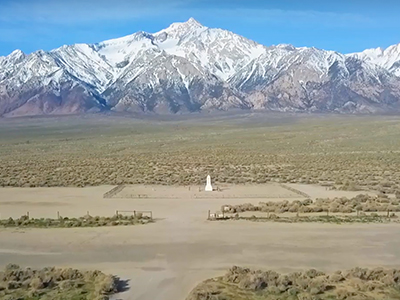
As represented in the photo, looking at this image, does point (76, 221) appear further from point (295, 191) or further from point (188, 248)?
point (295, 191)

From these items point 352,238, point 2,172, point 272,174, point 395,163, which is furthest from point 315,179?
point 2,172

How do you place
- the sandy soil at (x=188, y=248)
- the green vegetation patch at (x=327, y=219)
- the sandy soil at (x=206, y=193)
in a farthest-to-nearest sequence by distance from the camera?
the sandy soil at (x=206, y=193) → the green vegetation patch at (x=327, y=219) → the sandy soil at (x=188, y=248)

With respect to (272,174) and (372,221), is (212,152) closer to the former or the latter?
(272,174)

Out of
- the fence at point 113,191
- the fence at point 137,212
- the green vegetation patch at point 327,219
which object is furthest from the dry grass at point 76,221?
the fence at point 113,191

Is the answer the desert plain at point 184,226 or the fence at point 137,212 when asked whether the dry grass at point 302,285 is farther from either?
the fence at point 137,212

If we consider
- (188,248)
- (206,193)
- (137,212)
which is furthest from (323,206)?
(188,248)

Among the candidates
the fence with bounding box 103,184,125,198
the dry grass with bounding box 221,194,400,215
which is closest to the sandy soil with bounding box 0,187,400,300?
the dry grass with bounding box 221,194,400,215

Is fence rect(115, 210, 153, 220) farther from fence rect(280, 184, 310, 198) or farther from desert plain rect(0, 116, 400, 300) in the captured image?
fence rect(280, 184, 310, 198)
